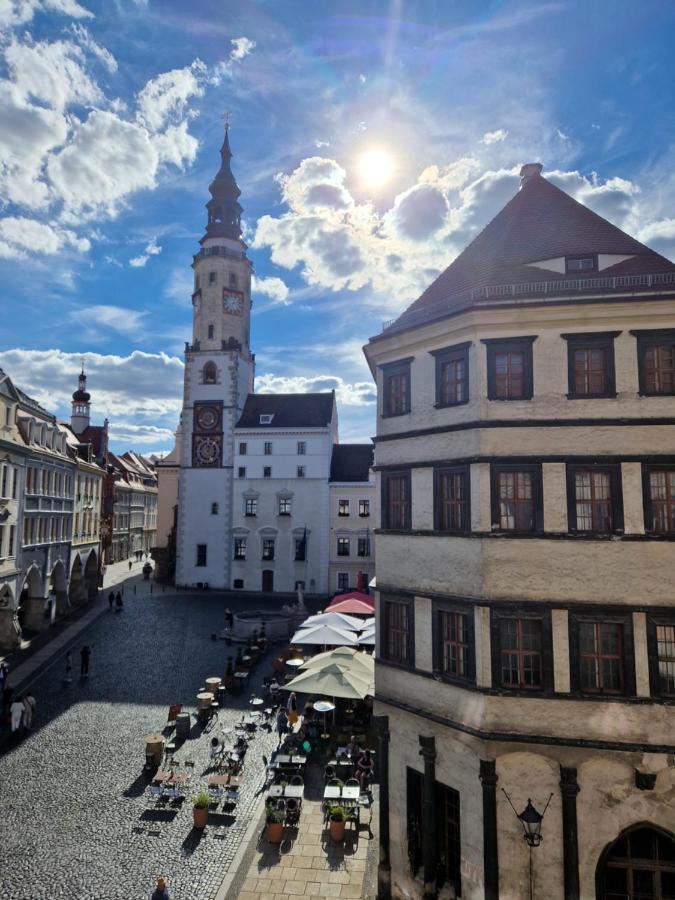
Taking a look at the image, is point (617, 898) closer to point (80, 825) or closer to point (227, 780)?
point (227, 780)

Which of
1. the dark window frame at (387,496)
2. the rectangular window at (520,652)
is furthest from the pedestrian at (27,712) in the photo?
the rectangular window at (520,652)

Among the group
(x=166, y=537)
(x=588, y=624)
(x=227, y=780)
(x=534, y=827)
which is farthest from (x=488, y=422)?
(x=166, y=537)

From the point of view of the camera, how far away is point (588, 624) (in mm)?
13898

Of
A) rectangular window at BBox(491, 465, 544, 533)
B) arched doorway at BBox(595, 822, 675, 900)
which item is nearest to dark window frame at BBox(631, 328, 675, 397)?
rectangular window at BBox(491, 465, 544, 533)

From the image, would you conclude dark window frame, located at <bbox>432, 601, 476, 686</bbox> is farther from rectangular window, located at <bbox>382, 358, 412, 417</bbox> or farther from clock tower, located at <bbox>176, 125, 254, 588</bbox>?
clock tower, located at <bbox>176, 125, 254, 588</bbox>

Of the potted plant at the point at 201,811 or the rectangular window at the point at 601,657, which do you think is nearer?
the rectangular window at the point at 601,657

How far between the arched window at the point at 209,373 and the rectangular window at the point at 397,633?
4963cm

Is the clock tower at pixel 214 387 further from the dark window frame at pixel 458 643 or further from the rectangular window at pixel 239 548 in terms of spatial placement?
the dark window frame at pixel 458 643

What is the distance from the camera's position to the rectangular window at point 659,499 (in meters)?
13.9

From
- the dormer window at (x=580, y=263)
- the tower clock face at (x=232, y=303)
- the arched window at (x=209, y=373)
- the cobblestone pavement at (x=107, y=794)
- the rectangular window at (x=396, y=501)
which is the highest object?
the tower clock face at (x=232, y=303)

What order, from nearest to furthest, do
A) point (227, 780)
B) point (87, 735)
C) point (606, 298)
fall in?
point (606, 298)
point (227, 780)
point (87, 735)

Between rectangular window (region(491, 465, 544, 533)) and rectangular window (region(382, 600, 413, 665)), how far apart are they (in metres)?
3.85

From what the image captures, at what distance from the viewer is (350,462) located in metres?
61.8

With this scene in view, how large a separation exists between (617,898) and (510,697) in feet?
15.6
